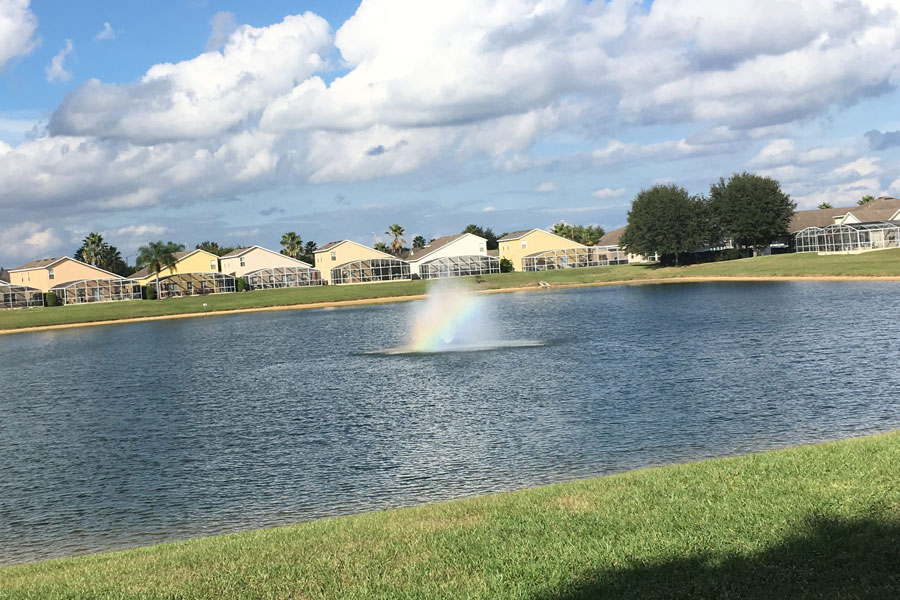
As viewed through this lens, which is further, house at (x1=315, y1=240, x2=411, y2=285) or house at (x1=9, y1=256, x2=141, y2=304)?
house at (x1=315, y1=240, x2=411, y2=285)

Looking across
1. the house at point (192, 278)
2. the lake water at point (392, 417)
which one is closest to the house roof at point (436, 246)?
the house at point (192, 278)

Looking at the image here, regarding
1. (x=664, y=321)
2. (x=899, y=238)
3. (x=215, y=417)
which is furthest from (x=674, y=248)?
(x=215, y=417)

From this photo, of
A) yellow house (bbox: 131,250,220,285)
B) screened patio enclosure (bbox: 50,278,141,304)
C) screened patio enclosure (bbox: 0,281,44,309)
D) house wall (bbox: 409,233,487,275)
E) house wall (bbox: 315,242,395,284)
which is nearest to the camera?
screened patio enclosure (bbox: 0,281,44,309)

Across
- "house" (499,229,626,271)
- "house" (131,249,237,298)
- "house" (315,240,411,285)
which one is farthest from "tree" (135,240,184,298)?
"house" (499,229,626,271)

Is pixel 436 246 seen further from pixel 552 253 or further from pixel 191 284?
pixel 191 284

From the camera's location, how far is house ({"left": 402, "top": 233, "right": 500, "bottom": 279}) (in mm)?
144500

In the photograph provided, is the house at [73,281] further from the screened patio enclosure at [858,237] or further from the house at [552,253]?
the screened patio enclosure at [858,237]

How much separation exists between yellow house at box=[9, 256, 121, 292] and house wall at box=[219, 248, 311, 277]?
61.2 ft

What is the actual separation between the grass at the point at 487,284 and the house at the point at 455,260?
12.1 metres

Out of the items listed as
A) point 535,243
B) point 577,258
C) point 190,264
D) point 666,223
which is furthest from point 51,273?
point 666,223

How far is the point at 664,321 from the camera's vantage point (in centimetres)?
5675

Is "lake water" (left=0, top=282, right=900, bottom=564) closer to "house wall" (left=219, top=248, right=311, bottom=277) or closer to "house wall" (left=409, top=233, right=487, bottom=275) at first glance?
"house wall" (left=219, top=248, right=311, bottom=277)

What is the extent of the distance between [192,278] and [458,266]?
45.3 metres

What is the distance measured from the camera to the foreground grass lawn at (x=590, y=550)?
831cm
